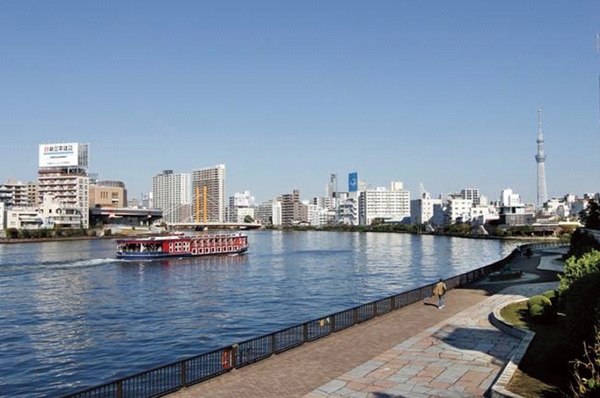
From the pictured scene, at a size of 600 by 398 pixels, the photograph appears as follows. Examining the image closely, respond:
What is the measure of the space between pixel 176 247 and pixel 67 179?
10476 centimetres

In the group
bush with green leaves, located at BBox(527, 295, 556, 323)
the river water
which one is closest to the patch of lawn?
bush with green leaves, located at BBox(527, 295, 556, 323)

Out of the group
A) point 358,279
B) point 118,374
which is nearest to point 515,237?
point 358,279

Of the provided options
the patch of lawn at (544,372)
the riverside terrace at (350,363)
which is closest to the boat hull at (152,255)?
the riverside terrace at (350,363)

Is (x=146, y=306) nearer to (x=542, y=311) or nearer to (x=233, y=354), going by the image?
(x=233, y=354)

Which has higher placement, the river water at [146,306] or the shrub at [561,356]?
the shrub at [561,356]

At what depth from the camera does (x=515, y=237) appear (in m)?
155

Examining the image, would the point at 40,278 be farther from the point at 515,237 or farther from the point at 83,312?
the point at 515,237

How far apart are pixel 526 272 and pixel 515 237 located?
11287 cm

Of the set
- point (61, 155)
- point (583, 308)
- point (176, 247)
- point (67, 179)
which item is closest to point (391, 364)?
point (583, 308)

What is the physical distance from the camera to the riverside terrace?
14836 mm

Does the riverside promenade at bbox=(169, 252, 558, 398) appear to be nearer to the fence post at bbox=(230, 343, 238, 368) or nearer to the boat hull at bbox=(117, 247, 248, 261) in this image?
the fence post at bbox=(230, 343, 238, 368)

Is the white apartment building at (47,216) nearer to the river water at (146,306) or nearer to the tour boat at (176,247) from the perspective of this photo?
the tour boat at (176,247)

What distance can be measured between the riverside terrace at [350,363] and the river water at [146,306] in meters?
5.92

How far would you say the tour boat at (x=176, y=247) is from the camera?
272 feet
